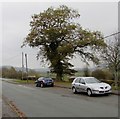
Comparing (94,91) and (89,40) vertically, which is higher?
(89,40)

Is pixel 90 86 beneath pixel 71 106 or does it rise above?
above

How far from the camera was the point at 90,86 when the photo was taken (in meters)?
23.2

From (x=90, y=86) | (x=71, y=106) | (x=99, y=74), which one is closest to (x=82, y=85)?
(x=90, y=86)

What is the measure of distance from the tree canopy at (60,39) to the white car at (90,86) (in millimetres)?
25231

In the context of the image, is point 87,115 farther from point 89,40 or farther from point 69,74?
point 69,74

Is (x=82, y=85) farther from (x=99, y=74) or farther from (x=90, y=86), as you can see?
(x=99, y=74)

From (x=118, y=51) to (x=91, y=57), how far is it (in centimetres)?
570

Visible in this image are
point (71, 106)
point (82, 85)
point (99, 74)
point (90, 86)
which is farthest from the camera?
point (99, 74)

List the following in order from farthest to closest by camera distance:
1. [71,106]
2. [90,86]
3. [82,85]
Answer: [82,85] < [90,86] < [71,106]

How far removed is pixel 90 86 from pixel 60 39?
32948 mm

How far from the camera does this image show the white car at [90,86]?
22.7 meters

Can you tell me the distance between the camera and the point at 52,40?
182 feet

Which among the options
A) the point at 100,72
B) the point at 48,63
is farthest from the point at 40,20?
the point at 100,72

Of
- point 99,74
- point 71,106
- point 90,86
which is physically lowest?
point 71,106
